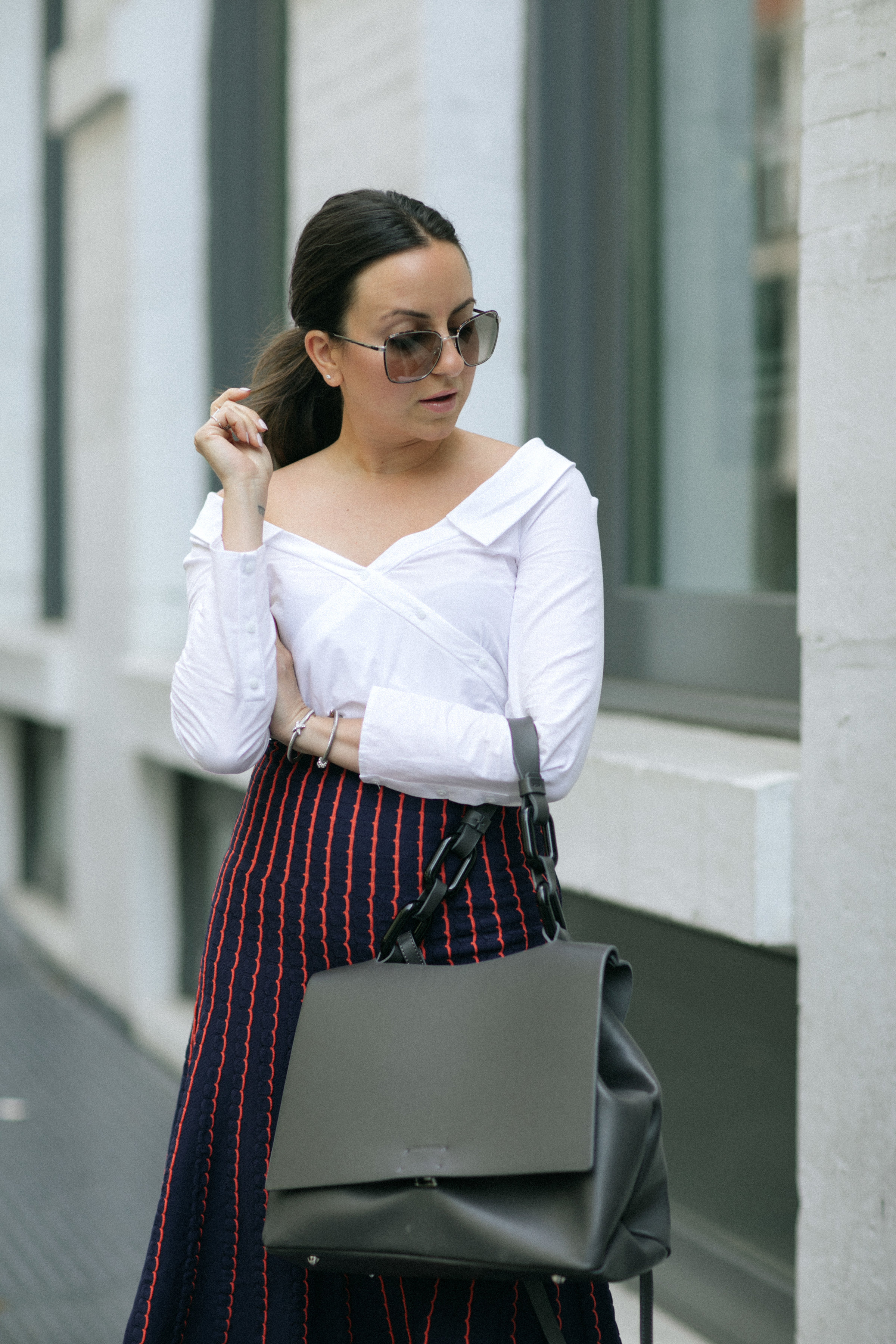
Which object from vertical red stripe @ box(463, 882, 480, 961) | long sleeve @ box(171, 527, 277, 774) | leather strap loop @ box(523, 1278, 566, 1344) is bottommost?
leather strap loop @ box(523, 1278, 566, 1344)

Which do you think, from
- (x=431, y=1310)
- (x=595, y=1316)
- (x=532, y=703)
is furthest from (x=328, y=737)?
(x=595, y=1316)

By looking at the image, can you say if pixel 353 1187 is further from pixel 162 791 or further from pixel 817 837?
pixel 162 791

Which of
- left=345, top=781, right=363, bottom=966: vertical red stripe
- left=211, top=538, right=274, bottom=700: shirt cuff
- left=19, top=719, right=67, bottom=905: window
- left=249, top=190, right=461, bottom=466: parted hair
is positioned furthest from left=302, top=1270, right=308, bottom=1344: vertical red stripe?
left=19, top=719, right=67, bottom=905: window

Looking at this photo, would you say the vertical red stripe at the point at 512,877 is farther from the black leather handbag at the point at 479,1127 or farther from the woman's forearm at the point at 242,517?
the woman's forearm at the point at 242,517

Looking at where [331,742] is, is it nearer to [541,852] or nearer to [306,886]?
[306,886]

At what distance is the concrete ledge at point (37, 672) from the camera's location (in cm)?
642

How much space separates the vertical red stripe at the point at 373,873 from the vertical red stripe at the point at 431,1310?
0.43m

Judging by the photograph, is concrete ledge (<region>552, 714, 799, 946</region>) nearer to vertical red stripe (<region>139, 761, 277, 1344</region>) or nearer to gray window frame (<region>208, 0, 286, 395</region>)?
vertical red stripe (<region>139, 761, 277, 1344</region>)

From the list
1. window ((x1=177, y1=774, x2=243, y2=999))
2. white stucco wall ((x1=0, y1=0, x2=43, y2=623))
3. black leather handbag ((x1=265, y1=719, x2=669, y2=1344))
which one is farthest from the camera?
white stucco wall ((x1=0, y1=0, x2=43, y2=623))

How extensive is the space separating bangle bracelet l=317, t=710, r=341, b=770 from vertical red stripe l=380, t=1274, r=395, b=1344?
68cm

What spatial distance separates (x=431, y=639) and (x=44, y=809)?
19.9ft

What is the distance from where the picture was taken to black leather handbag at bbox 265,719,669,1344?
166 centimetres

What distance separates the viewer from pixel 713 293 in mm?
3494

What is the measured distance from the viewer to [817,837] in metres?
2.51
